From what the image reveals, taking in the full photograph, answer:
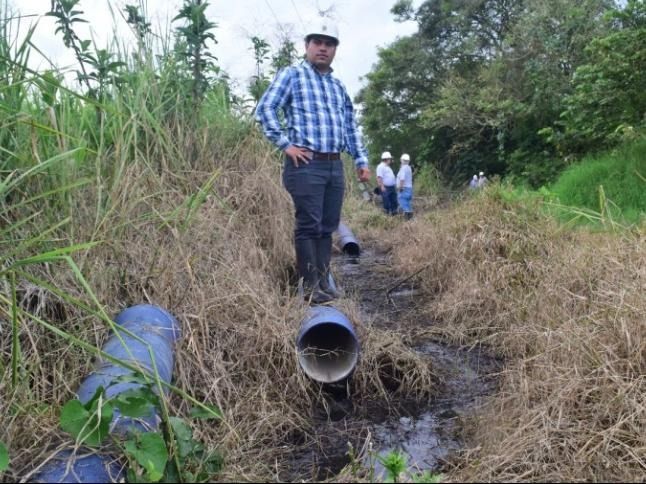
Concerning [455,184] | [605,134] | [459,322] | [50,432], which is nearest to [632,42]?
[605,134]

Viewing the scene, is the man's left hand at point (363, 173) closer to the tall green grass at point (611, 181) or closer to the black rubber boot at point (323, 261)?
the black rubber boot at point (323, 261)

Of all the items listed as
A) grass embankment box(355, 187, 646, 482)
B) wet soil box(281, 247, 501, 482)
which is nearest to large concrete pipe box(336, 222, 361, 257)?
grass embankment box(355, 187, 646, 482)

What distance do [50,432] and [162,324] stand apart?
68 cm

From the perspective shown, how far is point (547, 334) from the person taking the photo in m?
2.47

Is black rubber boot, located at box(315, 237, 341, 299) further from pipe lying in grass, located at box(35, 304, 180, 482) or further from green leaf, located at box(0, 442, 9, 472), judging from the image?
green leaf, located at box(0, 442, 9, 472)

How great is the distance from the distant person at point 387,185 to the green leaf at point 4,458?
9815 millimetres

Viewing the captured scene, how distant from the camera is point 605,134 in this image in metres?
8.00

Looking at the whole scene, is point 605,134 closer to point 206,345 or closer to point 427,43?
point 206,345

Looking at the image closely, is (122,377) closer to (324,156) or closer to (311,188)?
(311,188)

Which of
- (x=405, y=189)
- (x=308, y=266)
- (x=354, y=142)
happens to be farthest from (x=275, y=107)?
→ (x=405, y=189)

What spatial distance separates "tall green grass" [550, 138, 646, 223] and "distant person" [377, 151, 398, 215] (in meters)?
3.90

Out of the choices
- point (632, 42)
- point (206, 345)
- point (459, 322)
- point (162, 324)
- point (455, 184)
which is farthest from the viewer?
point (455, 184)

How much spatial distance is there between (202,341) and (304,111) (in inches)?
61.4

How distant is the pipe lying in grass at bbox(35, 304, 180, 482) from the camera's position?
4.64 feet
